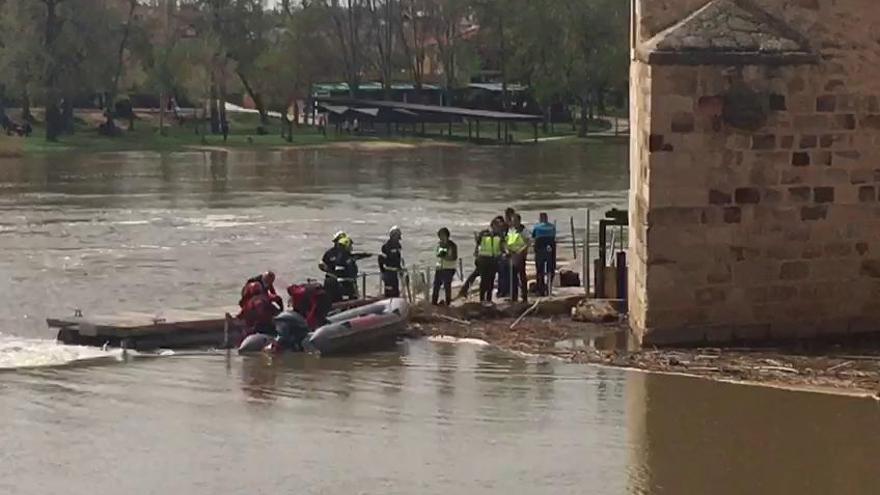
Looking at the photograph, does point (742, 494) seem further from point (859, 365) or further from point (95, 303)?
point (95, 303)

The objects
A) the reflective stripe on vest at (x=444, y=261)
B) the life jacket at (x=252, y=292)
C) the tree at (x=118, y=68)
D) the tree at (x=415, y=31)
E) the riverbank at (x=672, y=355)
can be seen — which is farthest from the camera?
the tree at (x=415, y=31)

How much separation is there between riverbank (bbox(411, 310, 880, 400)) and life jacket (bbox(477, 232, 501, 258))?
1.25 m

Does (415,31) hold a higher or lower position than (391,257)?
higher

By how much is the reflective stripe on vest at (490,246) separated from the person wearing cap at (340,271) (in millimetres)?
1671

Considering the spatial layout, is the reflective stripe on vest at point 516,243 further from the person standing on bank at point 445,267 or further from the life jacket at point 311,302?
the life jacket at point 311,302

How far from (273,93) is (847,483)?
70463 millimetres

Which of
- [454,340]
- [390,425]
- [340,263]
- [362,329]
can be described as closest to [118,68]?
[340,263]

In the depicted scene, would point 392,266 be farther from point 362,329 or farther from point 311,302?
point 362,329

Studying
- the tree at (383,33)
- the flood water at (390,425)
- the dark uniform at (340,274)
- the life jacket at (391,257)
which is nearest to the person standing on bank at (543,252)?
the life jacket at (391,257)

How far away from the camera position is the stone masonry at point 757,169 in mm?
17750

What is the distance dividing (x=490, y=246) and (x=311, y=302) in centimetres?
301

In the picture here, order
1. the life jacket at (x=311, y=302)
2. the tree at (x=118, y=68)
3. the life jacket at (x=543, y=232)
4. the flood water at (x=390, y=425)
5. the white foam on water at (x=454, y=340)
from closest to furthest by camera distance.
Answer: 1. the flood water at (x=390, y=425)
2. the white foam on water at (x=454, y=340)
3. the life jacket at (x=311, y=302)
4. the life jacket at (x=543, y=232)
5. the tree at (x=118, y=68)

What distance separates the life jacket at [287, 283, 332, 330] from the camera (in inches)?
748

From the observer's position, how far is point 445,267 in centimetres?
2119
